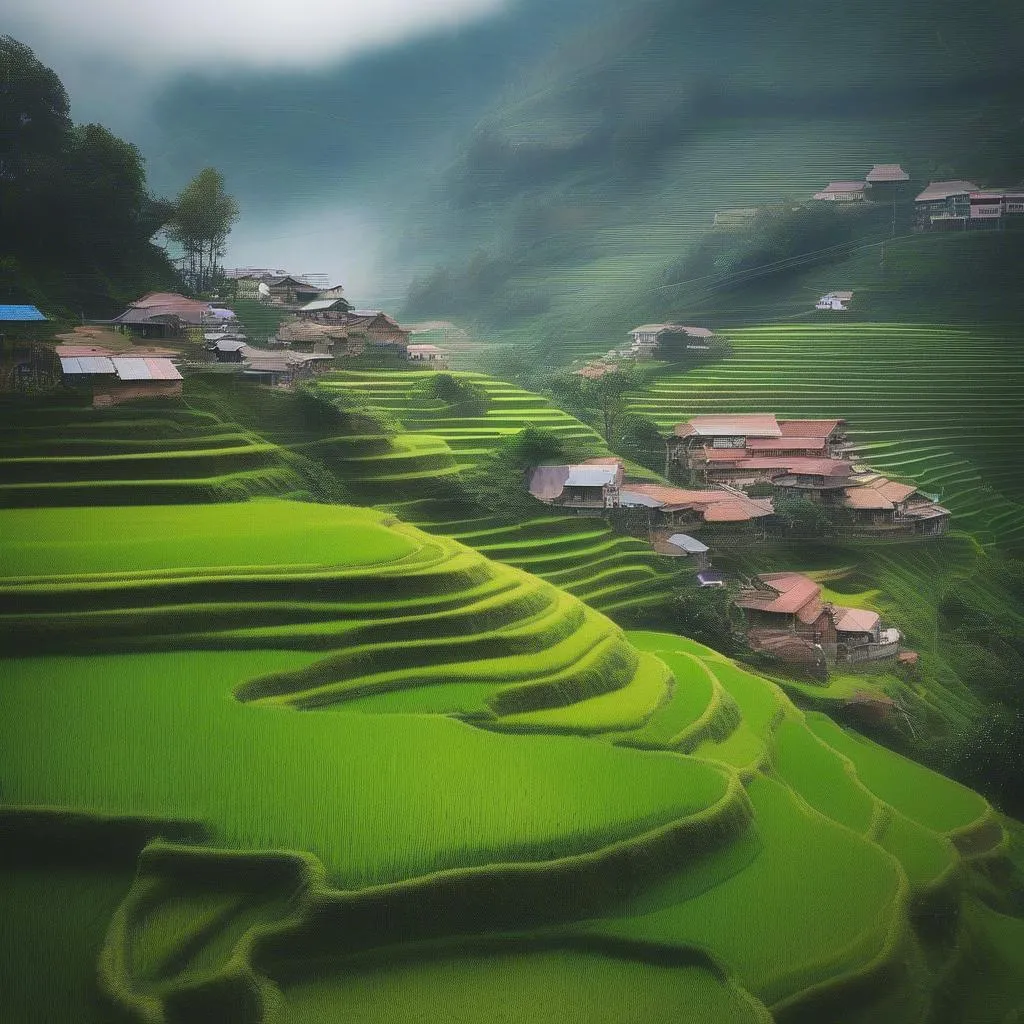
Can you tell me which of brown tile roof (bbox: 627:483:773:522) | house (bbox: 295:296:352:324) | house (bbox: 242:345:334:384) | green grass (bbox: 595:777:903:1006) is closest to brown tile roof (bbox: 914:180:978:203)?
brown tile roof (bbox: 627:483:773:522)

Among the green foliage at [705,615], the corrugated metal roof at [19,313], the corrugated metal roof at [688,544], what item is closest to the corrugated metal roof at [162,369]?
the corrugated metal roof at [19,313]

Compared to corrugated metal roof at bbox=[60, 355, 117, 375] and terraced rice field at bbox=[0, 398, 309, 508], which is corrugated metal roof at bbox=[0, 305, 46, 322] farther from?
terraced rice field at bbox=[0, 398, 309, 508]

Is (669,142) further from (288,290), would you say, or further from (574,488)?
(288,290)

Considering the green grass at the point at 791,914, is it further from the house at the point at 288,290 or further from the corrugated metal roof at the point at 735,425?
the house at the point at 288,290

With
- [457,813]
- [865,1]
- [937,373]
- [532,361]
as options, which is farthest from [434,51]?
[457,813]

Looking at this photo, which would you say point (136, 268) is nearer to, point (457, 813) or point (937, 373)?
point (457, 813)
